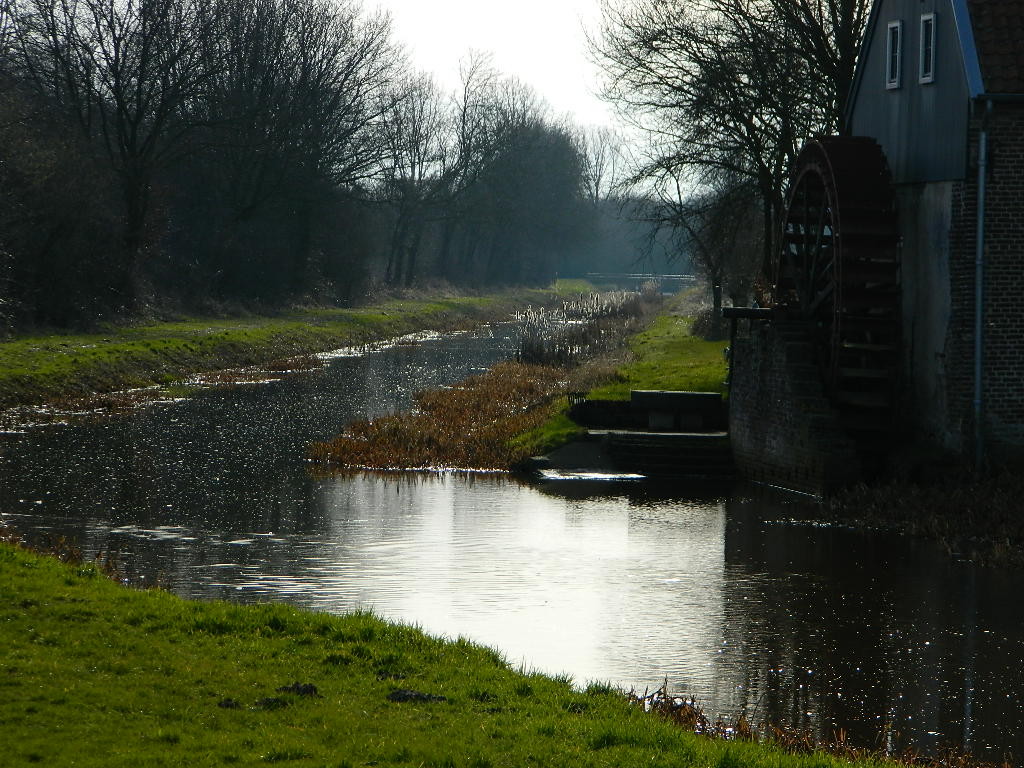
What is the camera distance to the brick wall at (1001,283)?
17344 mm

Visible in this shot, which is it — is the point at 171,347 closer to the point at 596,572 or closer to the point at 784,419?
the point at 784,419

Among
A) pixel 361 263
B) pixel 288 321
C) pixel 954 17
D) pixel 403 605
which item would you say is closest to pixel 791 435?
pixel 954 17

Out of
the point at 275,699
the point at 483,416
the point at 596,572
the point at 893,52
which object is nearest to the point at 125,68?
the point at 483,416

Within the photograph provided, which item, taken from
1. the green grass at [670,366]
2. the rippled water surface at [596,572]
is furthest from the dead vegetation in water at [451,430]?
the green grass at [670,366]

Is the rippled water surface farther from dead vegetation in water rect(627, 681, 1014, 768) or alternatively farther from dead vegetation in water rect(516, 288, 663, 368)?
dead vegetation in water rect(516, 288, 663, 368)

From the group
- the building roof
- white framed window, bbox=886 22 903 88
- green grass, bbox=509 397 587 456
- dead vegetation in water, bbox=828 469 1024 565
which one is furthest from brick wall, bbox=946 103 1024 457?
green grass, bbox=509 397 587 456

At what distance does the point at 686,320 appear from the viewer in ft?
157

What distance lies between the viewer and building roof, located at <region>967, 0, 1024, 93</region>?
56.7 ft

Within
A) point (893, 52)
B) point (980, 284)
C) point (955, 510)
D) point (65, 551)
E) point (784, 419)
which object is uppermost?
point (893, 52)

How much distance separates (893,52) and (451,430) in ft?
34.2

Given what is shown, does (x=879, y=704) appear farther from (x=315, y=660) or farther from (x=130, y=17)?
(x=130, y=17)

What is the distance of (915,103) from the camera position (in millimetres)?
19531

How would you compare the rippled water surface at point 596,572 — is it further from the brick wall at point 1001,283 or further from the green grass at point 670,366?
the green grass at point 670,366

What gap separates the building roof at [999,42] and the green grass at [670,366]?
8.73 metres
